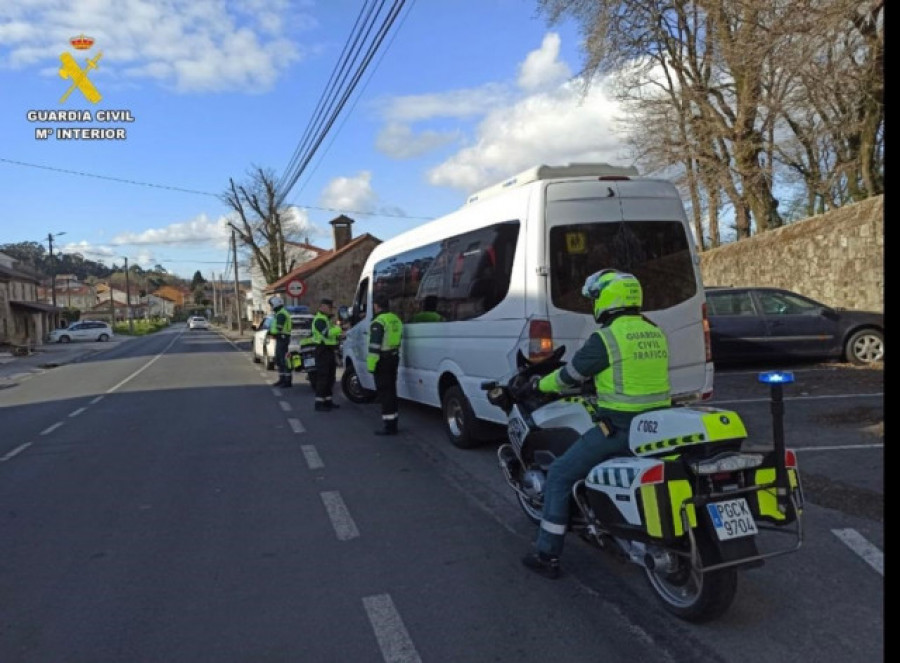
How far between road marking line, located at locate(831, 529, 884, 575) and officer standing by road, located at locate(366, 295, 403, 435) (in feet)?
17.7

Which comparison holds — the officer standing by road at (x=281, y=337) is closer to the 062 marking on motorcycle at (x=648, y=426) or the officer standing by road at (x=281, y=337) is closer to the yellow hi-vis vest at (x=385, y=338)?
the yellow hi-vis vest at (x=385, y=338)

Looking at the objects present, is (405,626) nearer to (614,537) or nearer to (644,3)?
(614,537)

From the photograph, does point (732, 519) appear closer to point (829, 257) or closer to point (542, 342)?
point (542, 342)

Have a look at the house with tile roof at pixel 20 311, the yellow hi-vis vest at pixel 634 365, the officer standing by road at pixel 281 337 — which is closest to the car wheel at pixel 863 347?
the yellow hi-vis vest at pixel 634 365

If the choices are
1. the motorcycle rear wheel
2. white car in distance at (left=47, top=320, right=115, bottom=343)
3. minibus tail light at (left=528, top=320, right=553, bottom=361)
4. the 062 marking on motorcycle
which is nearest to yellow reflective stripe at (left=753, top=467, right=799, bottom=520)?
the motorcycle rear wheel

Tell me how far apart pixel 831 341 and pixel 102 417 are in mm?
12263

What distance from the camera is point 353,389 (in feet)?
40.0

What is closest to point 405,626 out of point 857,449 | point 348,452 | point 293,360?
point 348,452

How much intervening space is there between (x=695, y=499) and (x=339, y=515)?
3.08 meters

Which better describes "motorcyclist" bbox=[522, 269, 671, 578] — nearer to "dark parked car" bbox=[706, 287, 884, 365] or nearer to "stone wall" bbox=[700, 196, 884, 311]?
"dark parked car" bbox=[706, 287, 884, 365]

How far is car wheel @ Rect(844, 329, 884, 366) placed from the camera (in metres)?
12.2

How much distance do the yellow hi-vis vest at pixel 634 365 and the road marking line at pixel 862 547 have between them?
5.47 feet

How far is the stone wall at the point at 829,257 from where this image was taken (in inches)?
563

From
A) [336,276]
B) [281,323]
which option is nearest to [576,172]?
[281,323]
